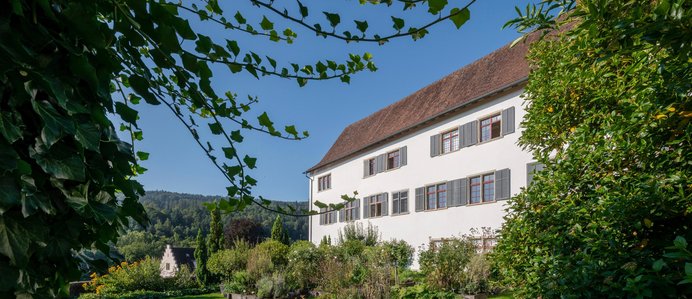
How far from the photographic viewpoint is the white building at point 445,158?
15375 mm

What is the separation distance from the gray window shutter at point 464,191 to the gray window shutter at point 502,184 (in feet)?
5.14

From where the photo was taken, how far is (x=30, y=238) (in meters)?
1.07

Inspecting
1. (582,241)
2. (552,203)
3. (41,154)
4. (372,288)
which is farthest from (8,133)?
(372,288)

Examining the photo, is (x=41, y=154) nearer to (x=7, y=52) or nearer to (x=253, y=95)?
(x=7, y=52)

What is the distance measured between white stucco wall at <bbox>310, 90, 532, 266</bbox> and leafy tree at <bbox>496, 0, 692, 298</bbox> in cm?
1092

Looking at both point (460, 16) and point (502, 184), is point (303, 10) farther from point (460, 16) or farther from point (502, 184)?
point (502, 184)

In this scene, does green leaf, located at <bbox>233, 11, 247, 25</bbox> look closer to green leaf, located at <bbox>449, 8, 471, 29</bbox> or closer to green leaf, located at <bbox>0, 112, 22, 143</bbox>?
green leaf, located at <bbox>449, 8, 471, 29</bbox>

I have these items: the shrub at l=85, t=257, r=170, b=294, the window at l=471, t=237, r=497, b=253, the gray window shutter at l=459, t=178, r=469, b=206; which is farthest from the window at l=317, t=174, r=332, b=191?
the window at l=471, t=237, r=497, b=253

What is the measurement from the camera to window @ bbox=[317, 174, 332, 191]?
28.0m

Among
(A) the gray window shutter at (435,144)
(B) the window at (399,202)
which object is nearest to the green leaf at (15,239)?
(A) the gray window shutter at (435,144)

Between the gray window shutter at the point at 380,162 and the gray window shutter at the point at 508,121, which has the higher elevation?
the gray window shutter at the point at 508,121

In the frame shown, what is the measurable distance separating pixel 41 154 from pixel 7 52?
24 cm

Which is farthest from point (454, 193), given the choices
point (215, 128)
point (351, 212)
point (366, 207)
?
point (215, 128)

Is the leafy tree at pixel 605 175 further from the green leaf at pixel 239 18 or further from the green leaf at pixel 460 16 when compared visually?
the green leaf at pixel 239 18
